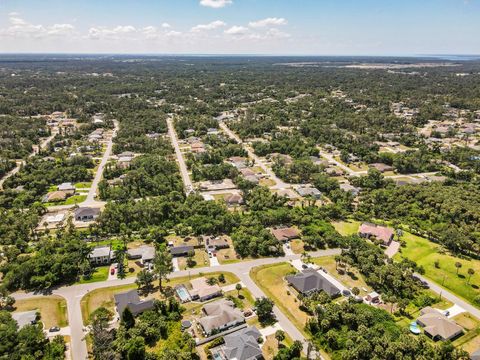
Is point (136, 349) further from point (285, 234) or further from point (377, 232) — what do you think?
point (377, 232)

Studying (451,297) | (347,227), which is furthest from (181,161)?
(451,297)

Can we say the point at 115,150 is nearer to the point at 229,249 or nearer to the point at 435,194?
the point at 229,249

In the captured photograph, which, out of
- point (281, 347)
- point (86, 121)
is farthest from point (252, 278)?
point (86, 121)

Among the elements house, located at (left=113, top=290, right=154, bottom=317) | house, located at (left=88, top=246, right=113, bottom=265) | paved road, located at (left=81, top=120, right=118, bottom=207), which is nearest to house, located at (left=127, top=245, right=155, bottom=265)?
house, located at (left=88, top=246, right=113, bottom=265)

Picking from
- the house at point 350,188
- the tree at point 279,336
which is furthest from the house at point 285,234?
the house at point 350,188

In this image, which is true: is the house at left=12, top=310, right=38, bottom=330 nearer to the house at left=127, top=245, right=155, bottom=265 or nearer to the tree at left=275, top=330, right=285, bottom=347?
the house at left=127, top=245, right=155, bottom=265
